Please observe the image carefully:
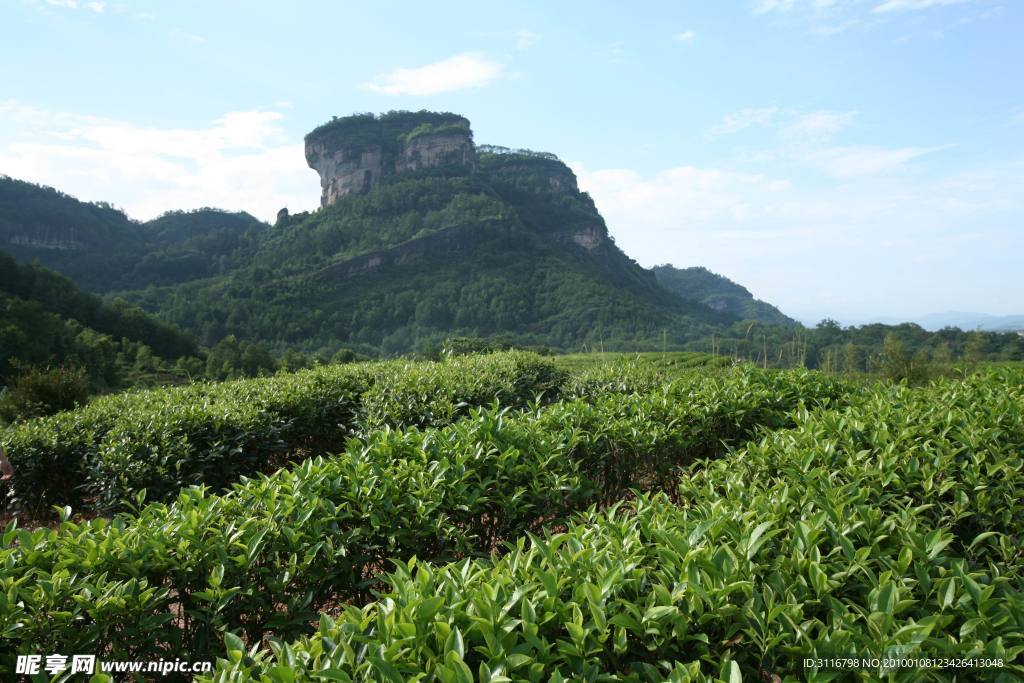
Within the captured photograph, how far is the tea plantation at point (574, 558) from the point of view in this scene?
5.01 feet

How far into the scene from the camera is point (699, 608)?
1.62 metres

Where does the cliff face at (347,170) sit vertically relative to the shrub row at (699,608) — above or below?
above

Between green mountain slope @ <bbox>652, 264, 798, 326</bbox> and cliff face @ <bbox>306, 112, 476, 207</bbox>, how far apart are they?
48.0m

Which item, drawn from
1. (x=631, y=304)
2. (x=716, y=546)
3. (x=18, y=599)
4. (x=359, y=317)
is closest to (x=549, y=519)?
(x=716, y=546)

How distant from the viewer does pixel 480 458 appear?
3.05m

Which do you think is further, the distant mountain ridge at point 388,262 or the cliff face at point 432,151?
the cliff face at point 432,151

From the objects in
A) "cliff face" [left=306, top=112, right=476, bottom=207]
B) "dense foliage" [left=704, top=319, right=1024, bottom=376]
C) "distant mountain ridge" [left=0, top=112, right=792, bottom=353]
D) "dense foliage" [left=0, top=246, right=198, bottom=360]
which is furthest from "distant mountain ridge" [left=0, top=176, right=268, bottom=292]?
"dense foliage" [left=704, top=319, right=1024, bottom=376]

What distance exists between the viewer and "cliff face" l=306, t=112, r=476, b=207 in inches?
4181

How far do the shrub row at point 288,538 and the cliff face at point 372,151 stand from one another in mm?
105556

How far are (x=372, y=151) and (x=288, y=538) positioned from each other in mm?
114593

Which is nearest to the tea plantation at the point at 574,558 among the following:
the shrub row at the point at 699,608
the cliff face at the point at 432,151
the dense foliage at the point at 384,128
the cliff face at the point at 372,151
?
the shrub row at the point at 699,608

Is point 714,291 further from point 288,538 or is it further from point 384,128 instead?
point 288,538

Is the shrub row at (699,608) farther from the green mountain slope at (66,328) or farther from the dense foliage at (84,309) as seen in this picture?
the dense foliage at (84,309)

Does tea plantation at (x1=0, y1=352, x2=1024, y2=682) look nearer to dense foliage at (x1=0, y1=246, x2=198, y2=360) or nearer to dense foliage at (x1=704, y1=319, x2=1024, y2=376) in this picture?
dense foliage at (x1=704, y1=319, x2=1024, y2=376)
